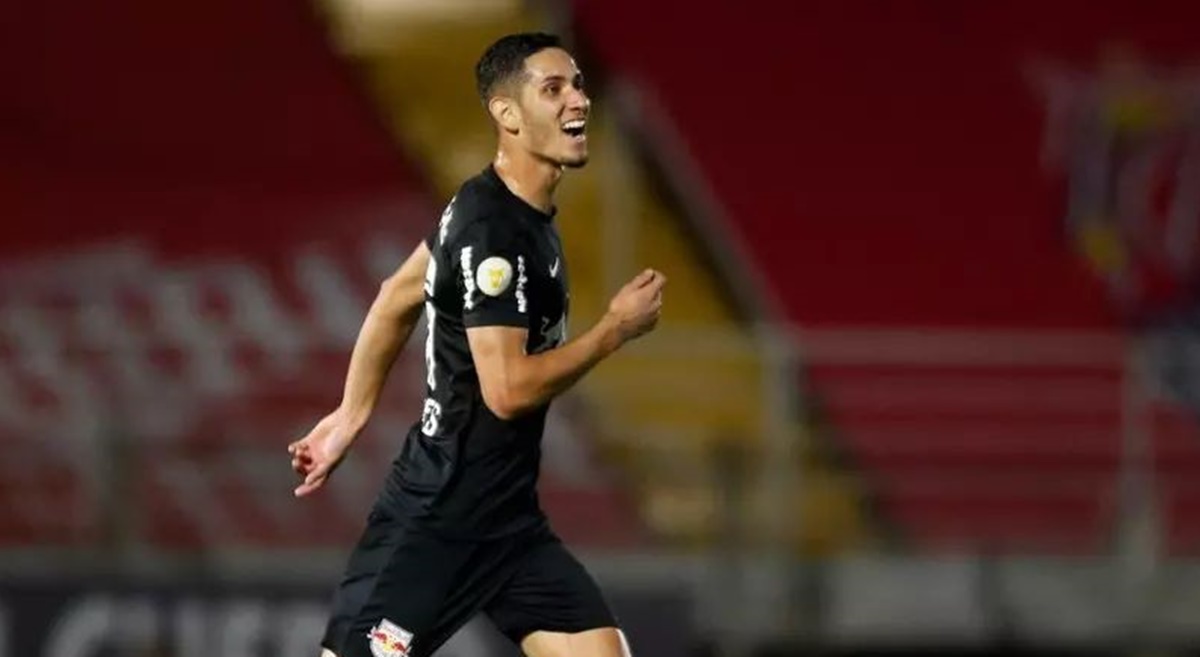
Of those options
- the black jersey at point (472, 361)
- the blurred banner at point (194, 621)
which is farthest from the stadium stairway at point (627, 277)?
the black jersey at point (472, 361)

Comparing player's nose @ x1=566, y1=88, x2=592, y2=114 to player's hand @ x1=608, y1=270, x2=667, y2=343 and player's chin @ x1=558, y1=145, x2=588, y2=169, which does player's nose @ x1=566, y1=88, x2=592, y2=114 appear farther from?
player's hand @ x1=608, y1=270, x2=667, y2=343

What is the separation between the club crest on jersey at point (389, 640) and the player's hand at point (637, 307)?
33.4 inches

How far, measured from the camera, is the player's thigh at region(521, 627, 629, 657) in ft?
21.7

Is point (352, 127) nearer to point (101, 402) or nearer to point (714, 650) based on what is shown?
point (101, 402)

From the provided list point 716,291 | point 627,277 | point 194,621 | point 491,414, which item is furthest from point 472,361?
point 716,291

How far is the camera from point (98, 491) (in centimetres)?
1153

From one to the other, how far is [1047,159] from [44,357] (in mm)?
4639

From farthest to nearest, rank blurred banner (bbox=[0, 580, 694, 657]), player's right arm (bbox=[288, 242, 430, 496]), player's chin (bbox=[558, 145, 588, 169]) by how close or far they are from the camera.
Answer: blurred banner (bbox=[0, 580, 694, 657]) < player's right arm (bbox=[288, 242, 430, 496]) < player's chin (bbox=[558, 145, 588, 169])

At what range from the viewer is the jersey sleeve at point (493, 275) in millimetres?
6215

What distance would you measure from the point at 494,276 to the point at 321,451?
771 mm

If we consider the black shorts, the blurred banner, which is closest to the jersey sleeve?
the black shorts

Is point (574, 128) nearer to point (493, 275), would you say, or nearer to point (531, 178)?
point (531, 178)

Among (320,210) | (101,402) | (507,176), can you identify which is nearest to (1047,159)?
(320,210)

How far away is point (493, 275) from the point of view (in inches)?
245
